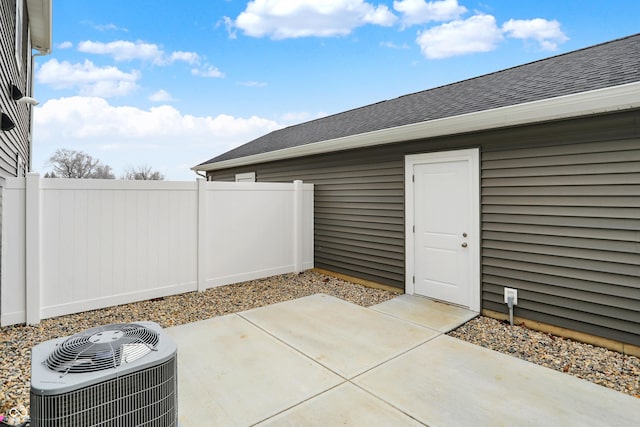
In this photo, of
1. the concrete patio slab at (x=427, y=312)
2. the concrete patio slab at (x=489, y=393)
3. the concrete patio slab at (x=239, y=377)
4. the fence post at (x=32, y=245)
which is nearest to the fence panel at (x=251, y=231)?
the concrete patio slab at (x=239, y=377)

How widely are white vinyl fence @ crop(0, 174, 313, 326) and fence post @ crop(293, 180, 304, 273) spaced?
7.6 inches

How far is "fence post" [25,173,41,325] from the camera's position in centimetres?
391

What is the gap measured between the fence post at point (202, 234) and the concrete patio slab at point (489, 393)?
3.40m

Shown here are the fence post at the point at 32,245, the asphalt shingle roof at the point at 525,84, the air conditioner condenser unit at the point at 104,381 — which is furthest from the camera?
the fence post at the point at 32,245

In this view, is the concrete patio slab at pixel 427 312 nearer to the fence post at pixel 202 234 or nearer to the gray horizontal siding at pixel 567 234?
the gray horizontal siding at pixel 567 234

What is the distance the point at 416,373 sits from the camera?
2867 millimetres

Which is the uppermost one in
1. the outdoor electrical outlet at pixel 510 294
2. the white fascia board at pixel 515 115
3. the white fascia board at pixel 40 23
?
the white fascia board at pixel 40 23

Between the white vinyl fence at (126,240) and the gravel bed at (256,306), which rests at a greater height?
the white vinyl fence at (126,240)

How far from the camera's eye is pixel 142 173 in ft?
72.0

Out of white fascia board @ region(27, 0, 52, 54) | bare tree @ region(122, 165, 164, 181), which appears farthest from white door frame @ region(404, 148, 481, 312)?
bare tree @ region(122, 165, 164, 181)

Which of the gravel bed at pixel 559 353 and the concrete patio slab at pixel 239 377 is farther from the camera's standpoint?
the gravel bed at pixel 559 353

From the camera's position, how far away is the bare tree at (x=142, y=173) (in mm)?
21578

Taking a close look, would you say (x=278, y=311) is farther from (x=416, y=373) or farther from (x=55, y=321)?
(x=55, y=321)

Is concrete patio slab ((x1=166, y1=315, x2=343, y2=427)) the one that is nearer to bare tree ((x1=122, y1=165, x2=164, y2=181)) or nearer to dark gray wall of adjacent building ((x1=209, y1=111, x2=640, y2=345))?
dark gray wall of adjacent building ((x1=209, y1=111, x2=640, y2=345))
